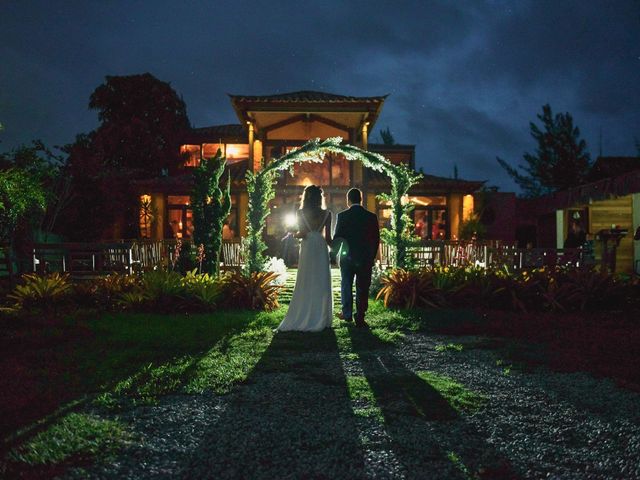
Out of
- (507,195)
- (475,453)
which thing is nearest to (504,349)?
(475,453)

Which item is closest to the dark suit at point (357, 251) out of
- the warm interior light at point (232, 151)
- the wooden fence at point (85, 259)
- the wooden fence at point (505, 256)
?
the wooden fence at point (505, 256)

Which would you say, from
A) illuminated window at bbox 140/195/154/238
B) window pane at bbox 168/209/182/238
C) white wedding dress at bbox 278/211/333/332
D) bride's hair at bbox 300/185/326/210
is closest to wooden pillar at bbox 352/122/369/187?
window pane at bbox 168/209/182/238

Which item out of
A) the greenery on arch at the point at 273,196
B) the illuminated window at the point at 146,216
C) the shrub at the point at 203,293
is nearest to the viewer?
the shrub at the point at 203,293

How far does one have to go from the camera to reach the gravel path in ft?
8.68

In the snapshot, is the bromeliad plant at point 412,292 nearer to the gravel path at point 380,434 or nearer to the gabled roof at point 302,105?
the gravel path at point 380,434

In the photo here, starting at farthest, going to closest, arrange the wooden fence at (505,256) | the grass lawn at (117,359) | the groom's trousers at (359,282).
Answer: the wooden fence at (505,256), the groom's trousers at (359,282), the grass lawn at (117,359)

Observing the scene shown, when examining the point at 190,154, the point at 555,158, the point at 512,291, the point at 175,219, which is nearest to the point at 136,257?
the point at 512,291

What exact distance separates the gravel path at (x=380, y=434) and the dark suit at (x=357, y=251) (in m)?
2.98

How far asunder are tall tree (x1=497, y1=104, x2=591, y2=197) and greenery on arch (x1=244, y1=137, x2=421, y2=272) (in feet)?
105

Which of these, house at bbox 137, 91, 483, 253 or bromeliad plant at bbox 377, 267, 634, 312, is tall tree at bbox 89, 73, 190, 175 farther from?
bromeliad plant at bbox 377, 267, 634, 312

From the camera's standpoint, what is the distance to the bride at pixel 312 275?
7.30m

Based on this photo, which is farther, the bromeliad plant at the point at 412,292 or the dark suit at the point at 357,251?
the bromeliad plant at the point at 412,292

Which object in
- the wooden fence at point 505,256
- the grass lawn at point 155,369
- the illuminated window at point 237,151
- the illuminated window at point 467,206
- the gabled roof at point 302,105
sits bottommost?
the grass lawn at point 155,369

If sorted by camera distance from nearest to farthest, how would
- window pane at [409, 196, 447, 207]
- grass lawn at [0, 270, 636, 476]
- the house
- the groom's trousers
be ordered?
grass lawn at [0, 270, 636, 476], the groom's trousers, the house, window pane at [409, 196, 447, 207]
